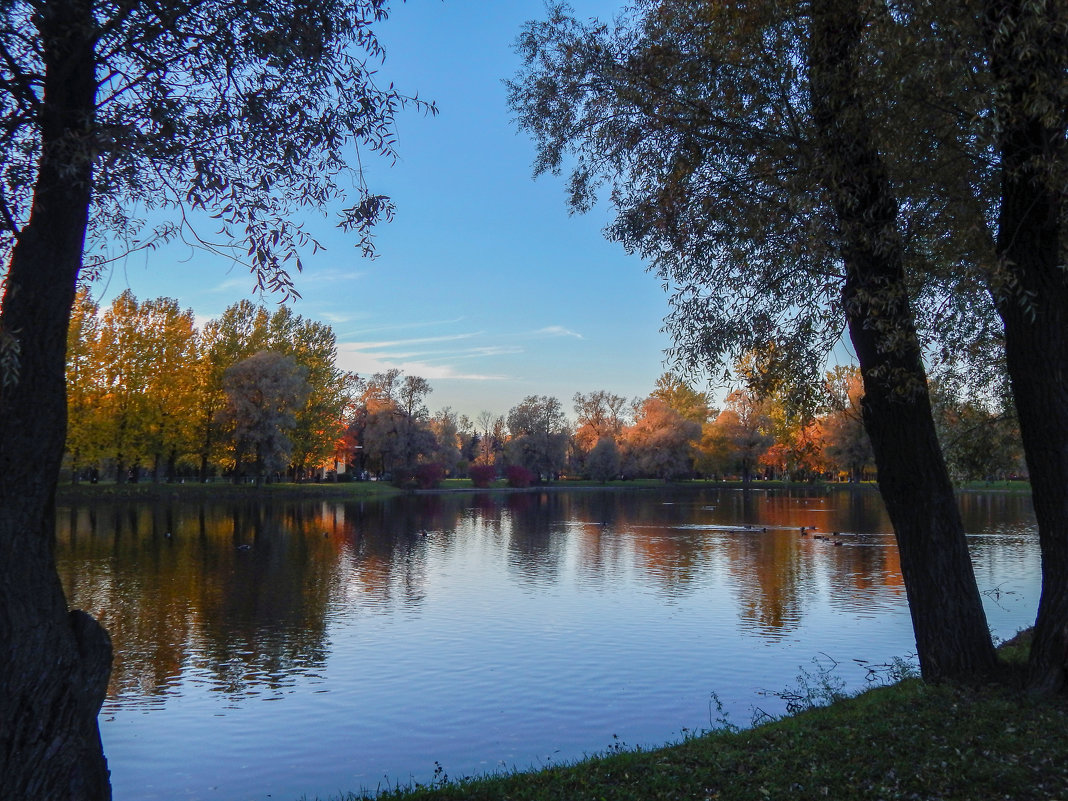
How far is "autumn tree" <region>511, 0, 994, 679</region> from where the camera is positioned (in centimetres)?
870

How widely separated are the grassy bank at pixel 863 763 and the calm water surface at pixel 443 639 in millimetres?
2831

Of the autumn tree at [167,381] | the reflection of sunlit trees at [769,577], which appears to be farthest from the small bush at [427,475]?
A: the reflection of sunlit trees at [769,577]

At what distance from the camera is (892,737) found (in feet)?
25.3

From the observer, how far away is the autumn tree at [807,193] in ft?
28.5

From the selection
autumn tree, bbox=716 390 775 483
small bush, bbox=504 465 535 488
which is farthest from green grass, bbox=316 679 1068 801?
small bush, bbox=504 465 535 488

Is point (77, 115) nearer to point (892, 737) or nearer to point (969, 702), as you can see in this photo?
point (892, 737)

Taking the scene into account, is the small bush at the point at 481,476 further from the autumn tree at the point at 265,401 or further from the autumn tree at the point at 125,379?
the autumn tree at the point at 125,379

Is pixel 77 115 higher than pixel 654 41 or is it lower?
lower

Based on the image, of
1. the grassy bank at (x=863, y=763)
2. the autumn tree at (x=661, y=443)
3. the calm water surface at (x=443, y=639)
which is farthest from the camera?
the autumn tree at (x=661, y=443)

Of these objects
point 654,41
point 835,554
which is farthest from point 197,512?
point 654,41

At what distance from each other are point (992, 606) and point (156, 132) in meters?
21.5

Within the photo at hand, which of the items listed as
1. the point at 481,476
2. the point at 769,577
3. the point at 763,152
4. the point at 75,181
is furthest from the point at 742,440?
the point at 75,181

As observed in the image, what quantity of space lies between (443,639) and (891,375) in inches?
469

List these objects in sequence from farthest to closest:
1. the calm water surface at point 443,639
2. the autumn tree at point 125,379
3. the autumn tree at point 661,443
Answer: the autumn tree at point 661,443 → the autumn tree at point 125,379 → the calm water surface at point 443,639
